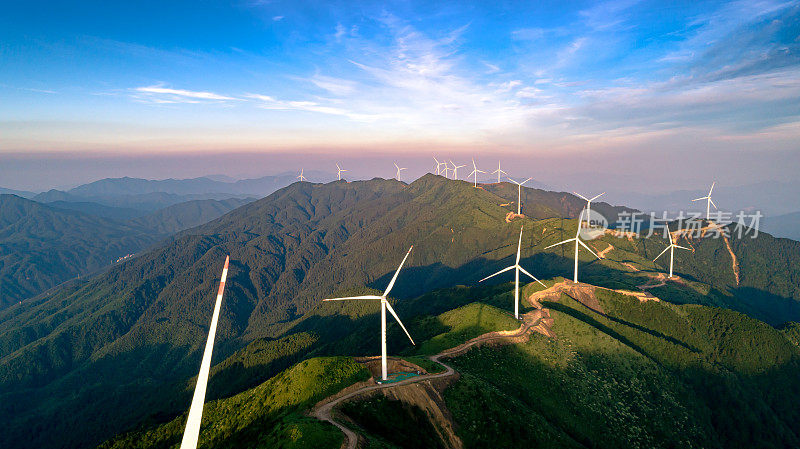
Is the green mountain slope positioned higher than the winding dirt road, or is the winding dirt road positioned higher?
the winding dirt road

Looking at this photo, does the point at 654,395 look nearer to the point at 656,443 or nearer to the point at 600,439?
the point at 656,443

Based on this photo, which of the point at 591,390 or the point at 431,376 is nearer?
the point at 431,376

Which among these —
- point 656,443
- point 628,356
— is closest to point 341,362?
point 656,443

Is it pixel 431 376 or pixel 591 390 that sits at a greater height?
pixel 431 376

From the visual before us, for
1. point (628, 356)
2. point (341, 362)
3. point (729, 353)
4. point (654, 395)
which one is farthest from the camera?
point (729, 353)

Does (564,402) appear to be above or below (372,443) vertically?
below

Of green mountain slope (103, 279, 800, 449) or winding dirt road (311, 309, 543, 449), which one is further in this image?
green mountain slope (103, 279, 800, 449)

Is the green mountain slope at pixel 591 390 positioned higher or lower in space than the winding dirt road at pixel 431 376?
lower

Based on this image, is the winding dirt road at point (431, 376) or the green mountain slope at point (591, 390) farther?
the green mountain slope at point (591, 390)
